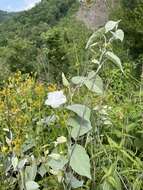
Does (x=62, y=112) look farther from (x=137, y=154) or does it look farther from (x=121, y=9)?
(x=121, y=9)

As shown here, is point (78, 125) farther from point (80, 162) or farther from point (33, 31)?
point (33, 31)

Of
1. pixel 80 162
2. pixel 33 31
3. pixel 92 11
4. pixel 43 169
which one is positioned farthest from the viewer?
pixel 33 31

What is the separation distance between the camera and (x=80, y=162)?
1327 mm

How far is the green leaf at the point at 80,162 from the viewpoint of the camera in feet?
4.32

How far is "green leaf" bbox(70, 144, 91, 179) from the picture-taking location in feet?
4.32

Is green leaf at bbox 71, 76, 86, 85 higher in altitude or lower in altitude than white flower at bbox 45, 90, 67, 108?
higher

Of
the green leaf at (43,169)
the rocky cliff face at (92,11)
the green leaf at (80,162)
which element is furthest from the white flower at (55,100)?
the rocky cliff face at (92,11)

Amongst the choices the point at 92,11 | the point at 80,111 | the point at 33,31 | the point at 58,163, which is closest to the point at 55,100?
the point at 80,111

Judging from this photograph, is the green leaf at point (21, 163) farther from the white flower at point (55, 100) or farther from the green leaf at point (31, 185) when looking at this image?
the white flower at point (55, 100)

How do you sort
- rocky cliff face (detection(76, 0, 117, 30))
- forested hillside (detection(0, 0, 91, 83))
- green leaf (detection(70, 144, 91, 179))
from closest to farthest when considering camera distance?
green leaf (detection(70, 144, 91, 179))
rocky cliff face (detection(76, 0, 117, 30))
forested hillside (detection(0, 0, 91, 83))

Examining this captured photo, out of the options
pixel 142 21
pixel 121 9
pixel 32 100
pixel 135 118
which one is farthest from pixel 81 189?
pixel 121 9

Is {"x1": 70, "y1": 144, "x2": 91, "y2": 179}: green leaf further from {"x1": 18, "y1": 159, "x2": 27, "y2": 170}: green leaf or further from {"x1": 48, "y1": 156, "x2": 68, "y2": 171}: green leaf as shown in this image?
{"x1": 18, "y1": 159, "x2": 27, "y2": 170}: green leaf

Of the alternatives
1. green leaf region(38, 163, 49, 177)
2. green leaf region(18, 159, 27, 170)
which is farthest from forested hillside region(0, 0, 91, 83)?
green leaf region(18, 159, 27, 170)

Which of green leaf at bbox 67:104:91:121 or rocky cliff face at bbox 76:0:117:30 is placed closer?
green leaf at bbox 67:104:91:121
